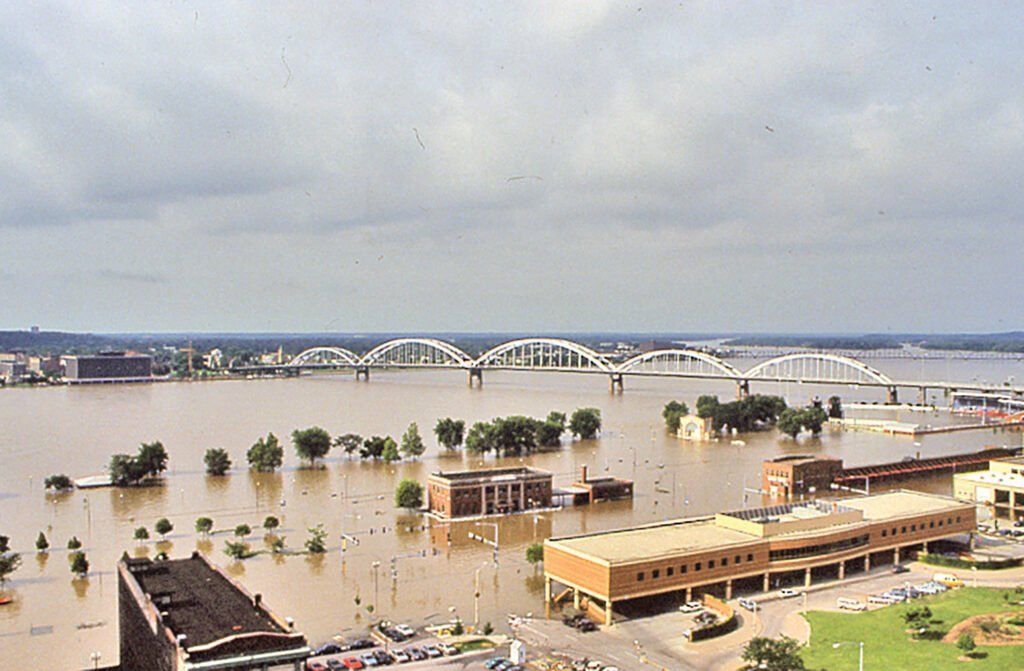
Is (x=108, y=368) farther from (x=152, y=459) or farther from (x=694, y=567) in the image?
(x=694, y=567)

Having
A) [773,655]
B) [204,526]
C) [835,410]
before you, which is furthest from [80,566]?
[835,410]

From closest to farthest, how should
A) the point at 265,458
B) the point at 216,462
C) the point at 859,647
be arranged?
the point at 859,647
the point at 216,462
the point at 265,458

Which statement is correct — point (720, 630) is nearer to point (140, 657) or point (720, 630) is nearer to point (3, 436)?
point (140, 657)

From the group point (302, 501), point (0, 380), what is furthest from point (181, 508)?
point (0, 380)

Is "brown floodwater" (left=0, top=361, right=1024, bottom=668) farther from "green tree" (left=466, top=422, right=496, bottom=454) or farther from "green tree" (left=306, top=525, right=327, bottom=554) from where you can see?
"green tree" (left=466, top=422, right=496, bottom=454)

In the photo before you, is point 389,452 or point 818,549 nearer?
point 818,549

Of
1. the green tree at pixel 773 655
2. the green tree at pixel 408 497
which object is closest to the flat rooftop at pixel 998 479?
the green tree at pixel 773 655
